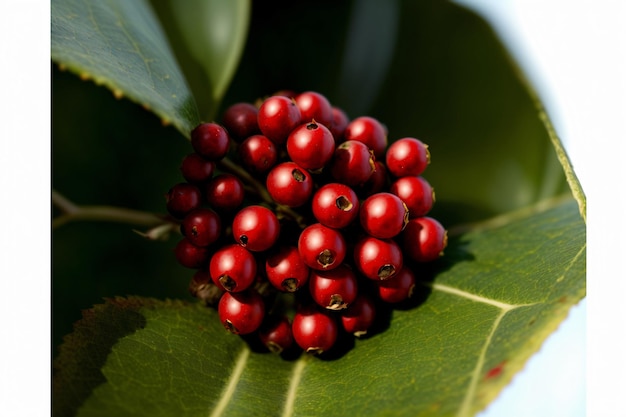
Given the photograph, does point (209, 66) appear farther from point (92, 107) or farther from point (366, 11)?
point (366, 11)

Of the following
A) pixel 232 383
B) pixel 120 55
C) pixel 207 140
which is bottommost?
pixel 232 383

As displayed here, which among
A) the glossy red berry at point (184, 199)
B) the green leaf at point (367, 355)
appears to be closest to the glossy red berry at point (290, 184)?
the glossy red berry at point (184, 199)

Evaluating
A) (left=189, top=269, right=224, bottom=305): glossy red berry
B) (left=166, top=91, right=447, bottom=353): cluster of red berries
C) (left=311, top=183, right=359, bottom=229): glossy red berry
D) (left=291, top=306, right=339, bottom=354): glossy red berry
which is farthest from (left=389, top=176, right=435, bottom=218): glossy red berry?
(left=189, top=269, right=224, bottom=305): glossy red berry

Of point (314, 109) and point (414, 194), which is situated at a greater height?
point (314, 109)

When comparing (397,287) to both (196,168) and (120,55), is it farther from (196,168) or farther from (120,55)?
(120,55)

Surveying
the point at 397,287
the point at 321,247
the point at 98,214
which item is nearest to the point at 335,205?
the point at 321,247

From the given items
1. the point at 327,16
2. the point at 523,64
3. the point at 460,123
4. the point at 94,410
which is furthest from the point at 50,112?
the point at 523,64

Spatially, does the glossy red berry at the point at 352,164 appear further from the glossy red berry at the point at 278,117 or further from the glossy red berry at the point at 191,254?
the glossy red berry at the point at 191,254
